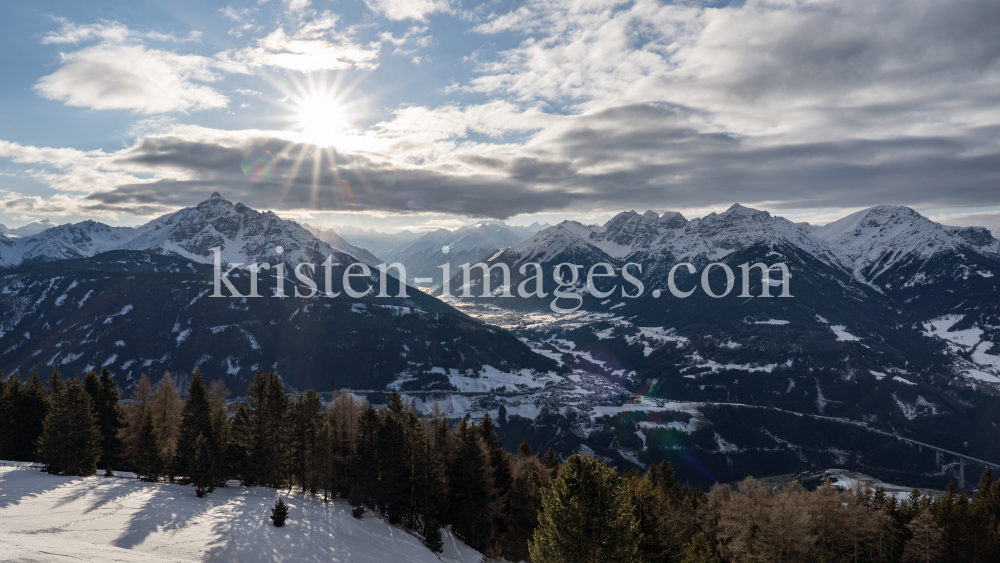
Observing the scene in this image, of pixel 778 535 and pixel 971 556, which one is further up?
pixel 778 535

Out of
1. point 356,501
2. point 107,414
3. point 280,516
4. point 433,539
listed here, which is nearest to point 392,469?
point 433,539

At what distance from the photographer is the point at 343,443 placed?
229 ft

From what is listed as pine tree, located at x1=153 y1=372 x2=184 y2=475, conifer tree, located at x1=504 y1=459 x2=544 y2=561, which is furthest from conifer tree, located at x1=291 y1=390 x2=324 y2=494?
conifer tree, located at x1=504 y1=459 x2=544 y2=561

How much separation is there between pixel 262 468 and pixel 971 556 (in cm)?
9420

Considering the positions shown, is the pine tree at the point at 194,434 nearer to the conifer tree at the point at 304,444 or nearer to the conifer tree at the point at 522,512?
the conifer tree at the point at 304,444

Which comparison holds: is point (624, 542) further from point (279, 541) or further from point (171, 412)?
point (171, 412)

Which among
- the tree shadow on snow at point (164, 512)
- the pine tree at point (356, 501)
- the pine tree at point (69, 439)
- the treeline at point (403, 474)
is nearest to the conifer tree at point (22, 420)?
the treeline at point (403, 474)

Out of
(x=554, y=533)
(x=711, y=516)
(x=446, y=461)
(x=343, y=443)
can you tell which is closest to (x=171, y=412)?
(x=343, y=443)

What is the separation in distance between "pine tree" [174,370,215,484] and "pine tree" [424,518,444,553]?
1011 inches

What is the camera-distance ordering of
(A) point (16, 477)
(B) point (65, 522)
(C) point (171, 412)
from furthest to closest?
(C) point (171, 412), (A) point (16, 477), (B) point (65, 522)

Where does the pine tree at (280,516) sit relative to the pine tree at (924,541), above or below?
above

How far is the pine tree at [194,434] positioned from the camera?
5834 centimetres

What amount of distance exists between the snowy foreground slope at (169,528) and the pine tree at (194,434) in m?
2.72

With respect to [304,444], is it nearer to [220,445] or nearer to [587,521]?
[220,445]
